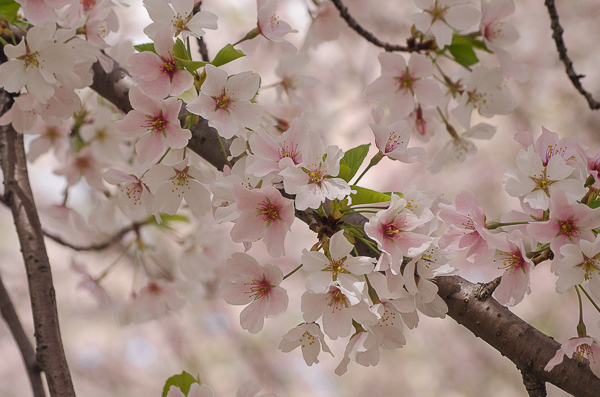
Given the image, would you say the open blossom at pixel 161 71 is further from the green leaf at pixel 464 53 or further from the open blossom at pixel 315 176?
the green leaf at pixel 464 53

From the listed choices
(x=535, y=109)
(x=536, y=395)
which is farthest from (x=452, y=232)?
(x=535, y=109)

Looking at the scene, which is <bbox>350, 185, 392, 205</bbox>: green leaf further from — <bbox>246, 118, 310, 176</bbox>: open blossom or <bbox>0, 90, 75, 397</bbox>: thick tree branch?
<bbox>0, 90, 75, 397</bbox>: thick tree branch

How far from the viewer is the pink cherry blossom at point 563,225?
0.58m

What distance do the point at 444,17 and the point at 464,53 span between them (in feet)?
0.50

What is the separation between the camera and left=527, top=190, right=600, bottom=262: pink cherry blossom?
0.58 meters

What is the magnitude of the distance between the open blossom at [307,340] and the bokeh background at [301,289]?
99.8 inches

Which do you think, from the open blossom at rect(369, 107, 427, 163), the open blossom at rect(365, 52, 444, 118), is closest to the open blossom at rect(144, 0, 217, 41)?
the open blossom at rect(369, 107, 427, 163)

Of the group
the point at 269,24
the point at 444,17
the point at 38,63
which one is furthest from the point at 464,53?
the point at 38,63

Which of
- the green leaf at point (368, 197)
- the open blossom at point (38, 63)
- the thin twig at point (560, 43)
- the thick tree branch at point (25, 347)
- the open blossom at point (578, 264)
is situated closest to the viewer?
the open blossom at point (578, 264)

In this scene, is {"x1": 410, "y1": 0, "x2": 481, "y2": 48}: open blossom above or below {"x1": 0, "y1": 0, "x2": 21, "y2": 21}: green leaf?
below

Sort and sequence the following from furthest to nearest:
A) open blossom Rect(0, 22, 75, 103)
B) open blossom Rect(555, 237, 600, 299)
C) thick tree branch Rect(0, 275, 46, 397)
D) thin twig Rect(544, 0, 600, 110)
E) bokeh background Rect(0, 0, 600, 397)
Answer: bokeh background Rect(0, 0, 600, 397) < thin twig Rect(544, 0, 600, 110) < thick tree branch Rect(0, 275, 46, 397) < open blossom Rect(0, 22, 75, 103) < open blossom Rect(555, 237, 600, 299)

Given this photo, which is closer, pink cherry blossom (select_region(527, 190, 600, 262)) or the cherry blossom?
→ pink cherry blossom (select_region(527, 190, 600, 262))

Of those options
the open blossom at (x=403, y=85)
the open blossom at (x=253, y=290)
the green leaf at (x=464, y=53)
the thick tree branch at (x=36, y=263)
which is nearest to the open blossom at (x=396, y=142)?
the open blossom at (x=253, y=290)

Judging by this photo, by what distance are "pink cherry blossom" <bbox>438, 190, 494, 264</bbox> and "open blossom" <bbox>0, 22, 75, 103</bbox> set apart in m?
0.67
